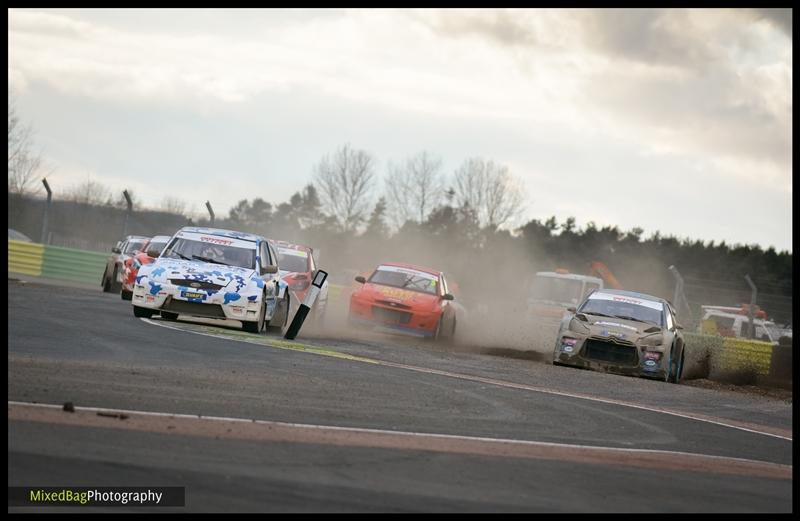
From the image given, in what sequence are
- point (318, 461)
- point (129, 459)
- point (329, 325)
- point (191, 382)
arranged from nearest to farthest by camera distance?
1. point (129, 459)
2. point (318, 461)
3. point (191, 382)
4. point (329, 325)

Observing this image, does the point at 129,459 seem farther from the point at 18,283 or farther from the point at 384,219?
the point at 384,219

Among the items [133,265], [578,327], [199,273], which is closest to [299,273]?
[133,265]

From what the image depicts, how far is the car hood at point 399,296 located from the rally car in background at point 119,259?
23.7 ft

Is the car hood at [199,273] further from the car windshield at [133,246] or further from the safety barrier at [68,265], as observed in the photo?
the safety barrier at [68,265]

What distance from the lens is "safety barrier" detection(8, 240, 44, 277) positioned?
35281 mm

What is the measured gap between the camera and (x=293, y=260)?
72.6 ft

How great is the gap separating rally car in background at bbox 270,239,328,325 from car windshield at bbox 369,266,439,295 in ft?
3.78

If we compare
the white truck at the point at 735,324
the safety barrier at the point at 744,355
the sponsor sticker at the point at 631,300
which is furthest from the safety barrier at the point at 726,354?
the white truck at the point at 735,324

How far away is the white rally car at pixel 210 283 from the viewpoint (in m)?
16.4

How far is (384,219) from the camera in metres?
66.2

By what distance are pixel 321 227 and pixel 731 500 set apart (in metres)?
58.0

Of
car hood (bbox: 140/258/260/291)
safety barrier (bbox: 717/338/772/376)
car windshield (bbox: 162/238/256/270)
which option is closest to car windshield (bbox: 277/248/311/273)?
car windshield (bbox: 162/238/256/270)

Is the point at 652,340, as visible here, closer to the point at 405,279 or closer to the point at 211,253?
the point at 405,279
